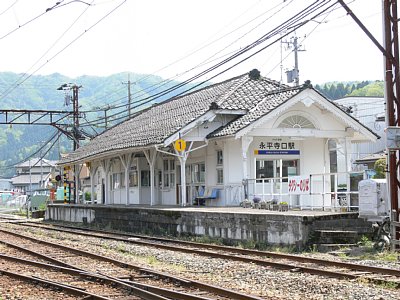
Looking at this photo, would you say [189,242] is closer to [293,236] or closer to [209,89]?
[293,236]

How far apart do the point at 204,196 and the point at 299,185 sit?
222 inches

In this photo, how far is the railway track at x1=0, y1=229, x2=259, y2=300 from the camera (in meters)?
8.98

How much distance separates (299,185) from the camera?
1995cm

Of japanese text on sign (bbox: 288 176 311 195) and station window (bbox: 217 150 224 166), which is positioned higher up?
station window (bbox: 217 150 224 166)

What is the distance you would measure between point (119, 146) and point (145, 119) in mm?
5770

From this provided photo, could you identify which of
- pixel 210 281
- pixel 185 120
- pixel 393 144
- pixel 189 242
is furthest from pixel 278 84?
pixel 210 281

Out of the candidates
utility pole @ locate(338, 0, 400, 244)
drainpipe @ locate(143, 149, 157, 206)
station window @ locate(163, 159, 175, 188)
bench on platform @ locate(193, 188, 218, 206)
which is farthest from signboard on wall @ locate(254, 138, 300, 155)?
utility pole @ locate(338, 0, 400, 244)

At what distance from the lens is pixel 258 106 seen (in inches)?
949

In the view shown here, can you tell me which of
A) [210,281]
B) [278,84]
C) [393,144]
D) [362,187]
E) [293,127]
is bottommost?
[210,281]

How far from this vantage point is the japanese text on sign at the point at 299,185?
1945 centimetres

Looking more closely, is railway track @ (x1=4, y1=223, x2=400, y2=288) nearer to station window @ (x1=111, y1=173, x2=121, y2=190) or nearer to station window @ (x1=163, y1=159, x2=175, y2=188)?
station window @ (x1=163, y1=159, x2=175, y2=188)

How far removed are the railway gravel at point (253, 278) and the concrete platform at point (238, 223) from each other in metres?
2.46

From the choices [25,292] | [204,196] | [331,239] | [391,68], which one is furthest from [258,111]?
[25,292]

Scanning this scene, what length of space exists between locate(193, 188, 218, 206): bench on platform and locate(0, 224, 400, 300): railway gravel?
813 centimetres
